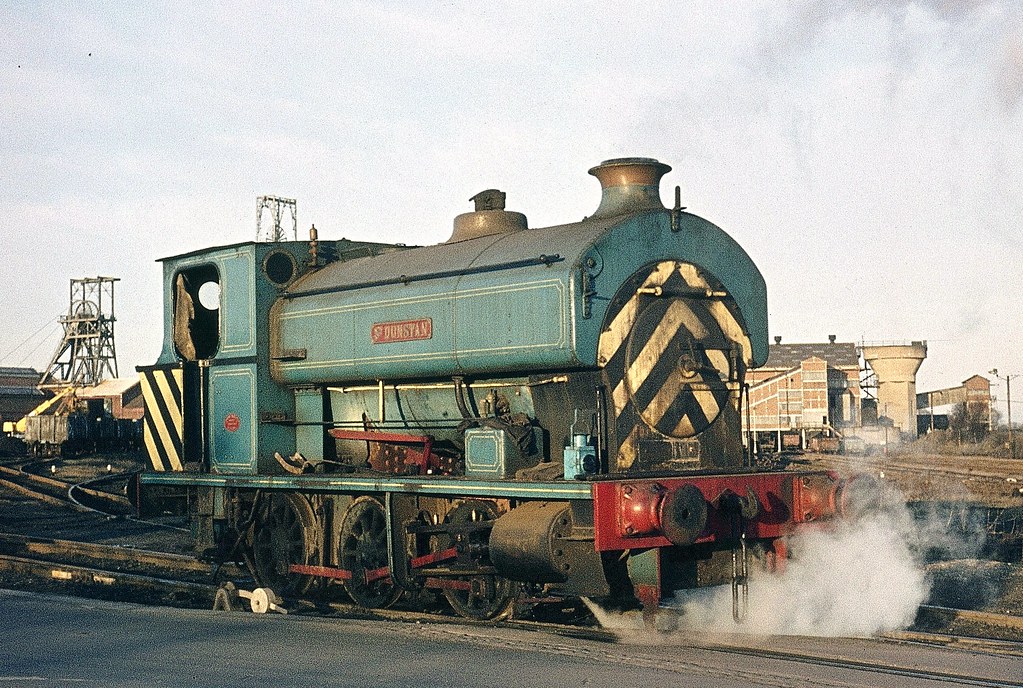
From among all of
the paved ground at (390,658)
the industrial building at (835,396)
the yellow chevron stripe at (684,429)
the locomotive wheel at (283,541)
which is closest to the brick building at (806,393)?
the industrial building at (835,396)

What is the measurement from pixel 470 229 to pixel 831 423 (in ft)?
197

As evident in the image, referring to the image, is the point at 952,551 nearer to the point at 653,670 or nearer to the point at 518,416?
the point at 518,416

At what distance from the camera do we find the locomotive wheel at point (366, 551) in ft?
37.0

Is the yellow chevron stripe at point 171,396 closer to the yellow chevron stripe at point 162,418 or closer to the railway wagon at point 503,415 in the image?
the yellow chevron stripe at point 162,418

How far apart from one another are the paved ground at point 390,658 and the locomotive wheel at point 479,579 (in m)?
0.89

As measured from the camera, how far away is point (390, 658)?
784 cm

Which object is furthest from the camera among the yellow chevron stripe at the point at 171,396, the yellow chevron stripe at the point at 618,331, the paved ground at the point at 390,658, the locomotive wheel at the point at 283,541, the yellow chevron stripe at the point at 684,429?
the yellow chevron stripe at the point at 171,396

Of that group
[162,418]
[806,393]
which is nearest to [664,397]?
[162,418]

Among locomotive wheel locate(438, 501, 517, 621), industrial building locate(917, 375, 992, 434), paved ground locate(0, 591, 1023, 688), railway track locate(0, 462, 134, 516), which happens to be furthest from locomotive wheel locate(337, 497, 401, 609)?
industrial building locate(917, 375, 992, 434)

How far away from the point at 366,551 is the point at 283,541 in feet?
4.92

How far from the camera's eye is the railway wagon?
30.2 ft

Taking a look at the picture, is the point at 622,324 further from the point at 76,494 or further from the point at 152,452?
the point at 76,494

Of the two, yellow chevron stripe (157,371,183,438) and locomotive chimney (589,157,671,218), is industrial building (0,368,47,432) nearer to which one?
yellow chevron stripe (157,371,183,438)

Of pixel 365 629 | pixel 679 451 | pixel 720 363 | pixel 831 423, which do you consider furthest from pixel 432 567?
pixel 831 423
